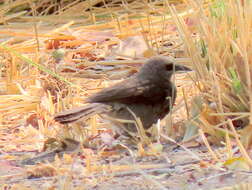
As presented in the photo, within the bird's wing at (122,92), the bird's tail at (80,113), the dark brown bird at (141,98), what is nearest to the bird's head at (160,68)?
the dark brown bird at (141,98)

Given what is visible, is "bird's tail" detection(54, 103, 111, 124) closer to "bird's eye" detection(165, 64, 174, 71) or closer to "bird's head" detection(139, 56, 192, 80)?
"bird's head" detection(139, 56, 192, 80)

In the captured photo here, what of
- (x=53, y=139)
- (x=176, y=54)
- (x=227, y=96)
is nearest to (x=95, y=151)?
(x=53, y=139)

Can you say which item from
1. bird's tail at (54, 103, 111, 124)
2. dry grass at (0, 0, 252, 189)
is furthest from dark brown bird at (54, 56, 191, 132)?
dry grass at (0, 0, 252, 189)

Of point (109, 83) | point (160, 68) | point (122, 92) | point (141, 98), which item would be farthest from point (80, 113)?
point (109, 83)

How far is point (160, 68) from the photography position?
5262 millimetres

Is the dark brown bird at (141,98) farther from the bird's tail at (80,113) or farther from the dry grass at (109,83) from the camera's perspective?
the dry grass at (109,83)

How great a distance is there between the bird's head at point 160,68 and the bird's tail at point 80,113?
0.41m

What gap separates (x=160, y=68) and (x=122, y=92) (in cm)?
43

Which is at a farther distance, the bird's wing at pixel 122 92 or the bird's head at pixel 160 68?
the bird's head at pixel 160 68

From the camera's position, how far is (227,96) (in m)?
4.57

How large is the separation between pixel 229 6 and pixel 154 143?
86cm

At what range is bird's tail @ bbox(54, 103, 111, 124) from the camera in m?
4.70

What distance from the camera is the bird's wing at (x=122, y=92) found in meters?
4.91

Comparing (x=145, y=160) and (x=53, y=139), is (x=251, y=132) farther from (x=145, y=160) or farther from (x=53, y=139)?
(x=53, y=139)
